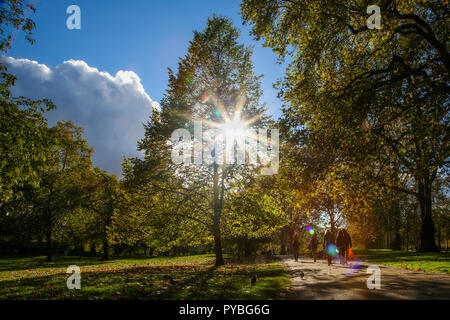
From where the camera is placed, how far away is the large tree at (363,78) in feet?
30.9

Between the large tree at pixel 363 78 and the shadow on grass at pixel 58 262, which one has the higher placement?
the large tree at pixel 363 78

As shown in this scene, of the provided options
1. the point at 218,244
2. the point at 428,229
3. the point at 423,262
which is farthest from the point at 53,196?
the point at 428,229

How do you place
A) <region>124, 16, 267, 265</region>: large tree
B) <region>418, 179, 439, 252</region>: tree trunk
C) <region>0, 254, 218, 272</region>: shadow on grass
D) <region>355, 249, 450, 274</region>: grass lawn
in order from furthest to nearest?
1. <region>418, 179, 439, 252</region>: tree trunk
2. <region>0, 254, 218, 272</region>: shadow on grass
3. <region>124, 16, 267, 265</region>: large tree
4. <region>355, 249, 450, 274</region>: grass lawn

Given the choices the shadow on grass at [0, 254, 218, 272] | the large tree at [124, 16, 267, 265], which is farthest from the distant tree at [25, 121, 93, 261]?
the large tree at [124, 16, 267, 265]

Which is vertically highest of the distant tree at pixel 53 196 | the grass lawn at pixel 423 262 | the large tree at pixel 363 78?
the large tree at pixel 363 78

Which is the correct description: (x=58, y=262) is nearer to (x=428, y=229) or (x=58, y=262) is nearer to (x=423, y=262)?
(x=423, y=262)

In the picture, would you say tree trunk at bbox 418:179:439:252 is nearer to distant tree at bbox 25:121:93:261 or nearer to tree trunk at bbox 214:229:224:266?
tree trunk at bbox 214:229:224:266

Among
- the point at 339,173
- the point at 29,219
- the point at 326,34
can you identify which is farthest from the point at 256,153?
the point at 29,219

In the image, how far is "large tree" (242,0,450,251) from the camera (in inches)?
370

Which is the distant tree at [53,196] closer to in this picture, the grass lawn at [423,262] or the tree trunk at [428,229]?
the grass lawn at [423,262]

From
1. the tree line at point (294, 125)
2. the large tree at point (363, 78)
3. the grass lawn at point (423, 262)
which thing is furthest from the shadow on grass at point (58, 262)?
the large tree at point (363, 78)

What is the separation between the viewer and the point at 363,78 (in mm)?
10508

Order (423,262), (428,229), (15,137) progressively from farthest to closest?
(428,229)
(423,262)
(15,137)
